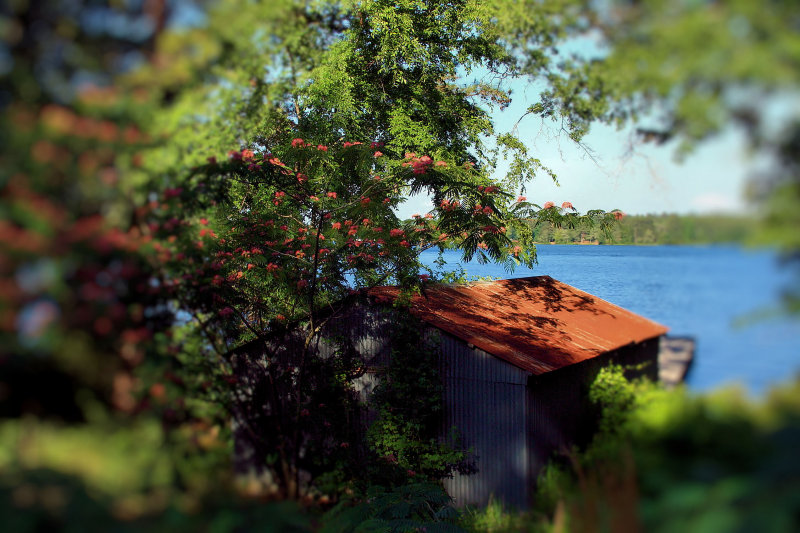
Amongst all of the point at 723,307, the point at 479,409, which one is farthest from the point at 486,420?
the point at 723,307

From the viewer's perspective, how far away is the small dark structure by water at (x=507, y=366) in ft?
24.0

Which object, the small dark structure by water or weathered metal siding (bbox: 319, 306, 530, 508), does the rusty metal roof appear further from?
weathered metal siding (bbox: 319, 306, 530, 508)

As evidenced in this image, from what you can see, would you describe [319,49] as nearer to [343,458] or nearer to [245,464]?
[245,464]

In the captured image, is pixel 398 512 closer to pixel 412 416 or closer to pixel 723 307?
pixel 412 416

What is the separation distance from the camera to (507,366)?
738 centimetres

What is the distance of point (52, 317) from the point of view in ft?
7.10

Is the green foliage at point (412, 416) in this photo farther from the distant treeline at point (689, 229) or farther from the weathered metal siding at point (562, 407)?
the distant treeline at point (689, 229)

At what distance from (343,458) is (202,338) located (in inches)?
190

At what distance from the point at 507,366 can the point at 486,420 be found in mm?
871

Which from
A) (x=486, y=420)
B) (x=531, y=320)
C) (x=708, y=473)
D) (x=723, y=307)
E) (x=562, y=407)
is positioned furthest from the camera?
(x=531, y=320)

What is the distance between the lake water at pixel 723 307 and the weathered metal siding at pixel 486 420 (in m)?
3.63

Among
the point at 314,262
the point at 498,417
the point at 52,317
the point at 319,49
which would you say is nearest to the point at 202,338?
the point at 52,317

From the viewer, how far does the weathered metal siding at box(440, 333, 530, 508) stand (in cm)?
732

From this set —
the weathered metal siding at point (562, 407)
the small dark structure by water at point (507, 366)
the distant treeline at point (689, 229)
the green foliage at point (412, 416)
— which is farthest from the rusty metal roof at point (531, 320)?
the distant treeline at point (689, 229)
